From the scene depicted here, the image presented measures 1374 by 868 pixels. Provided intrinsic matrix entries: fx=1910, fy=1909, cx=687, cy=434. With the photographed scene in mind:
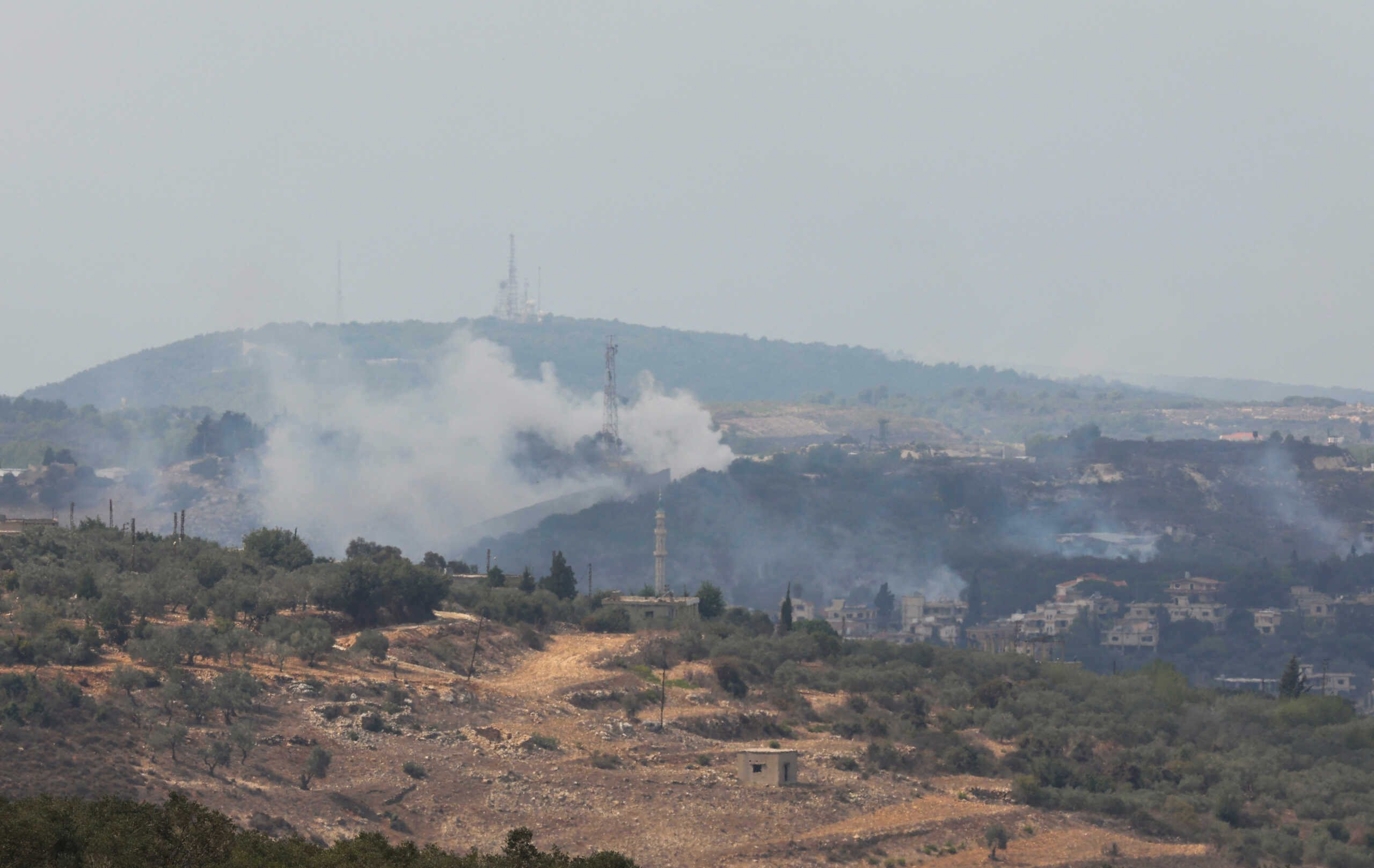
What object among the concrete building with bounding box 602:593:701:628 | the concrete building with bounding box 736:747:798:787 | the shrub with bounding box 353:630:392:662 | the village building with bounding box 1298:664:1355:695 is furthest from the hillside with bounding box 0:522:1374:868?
the village building with bounding box 1298:664:1355:695

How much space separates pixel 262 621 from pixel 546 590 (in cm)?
2840

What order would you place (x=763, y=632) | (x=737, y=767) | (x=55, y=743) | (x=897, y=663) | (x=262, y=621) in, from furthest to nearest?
(x=763, y=632) < (x=897, y=663) < (x=262, y=621) < (x=737, y=767) < (x=55, y=743)

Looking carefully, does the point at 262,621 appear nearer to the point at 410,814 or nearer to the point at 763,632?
the point at 410,814

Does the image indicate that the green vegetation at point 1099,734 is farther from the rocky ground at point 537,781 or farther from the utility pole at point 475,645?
the utility pole at point 475,645

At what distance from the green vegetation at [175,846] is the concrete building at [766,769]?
88.3ft

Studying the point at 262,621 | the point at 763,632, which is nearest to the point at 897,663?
the point at 763,632

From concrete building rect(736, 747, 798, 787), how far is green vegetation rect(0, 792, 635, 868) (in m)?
26.9

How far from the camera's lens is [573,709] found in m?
81.6

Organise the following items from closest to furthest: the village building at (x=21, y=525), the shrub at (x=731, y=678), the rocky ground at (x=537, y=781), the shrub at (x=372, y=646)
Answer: the rocky ground at (x=537, y=781), the shrub at (x=372, y=646), the shrub at (x=731, y=678), the village building at (x=21, y=525)

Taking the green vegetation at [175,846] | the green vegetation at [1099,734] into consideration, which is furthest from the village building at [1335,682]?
the green vegetation at [175,846]

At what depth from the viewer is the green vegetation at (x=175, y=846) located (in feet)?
142

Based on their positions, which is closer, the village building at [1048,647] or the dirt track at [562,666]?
the dirt track at [562,666]

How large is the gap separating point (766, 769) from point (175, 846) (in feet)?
113

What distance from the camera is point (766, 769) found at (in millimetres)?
75875
